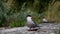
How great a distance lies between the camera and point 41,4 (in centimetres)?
1409

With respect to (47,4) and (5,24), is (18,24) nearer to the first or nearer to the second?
(5,24)

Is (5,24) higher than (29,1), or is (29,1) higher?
(29,1)

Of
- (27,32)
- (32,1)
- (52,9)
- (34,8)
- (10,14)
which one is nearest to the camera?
(27,32)

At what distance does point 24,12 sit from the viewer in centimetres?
1120

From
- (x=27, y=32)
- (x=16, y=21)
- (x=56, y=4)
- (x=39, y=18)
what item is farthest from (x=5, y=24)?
(x=56, y=4)

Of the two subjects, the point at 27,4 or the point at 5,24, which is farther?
the point at 27,4

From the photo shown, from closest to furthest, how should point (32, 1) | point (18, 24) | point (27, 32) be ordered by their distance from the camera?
point (27, 32), point (18, 24), point (32, 1)

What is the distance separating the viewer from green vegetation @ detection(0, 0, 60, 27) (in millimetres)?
10234

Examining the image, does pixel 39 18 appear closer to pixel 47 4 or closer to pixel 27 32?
pixel 47 4

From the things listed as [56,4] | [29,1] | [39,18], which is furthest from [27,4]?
[39,18]

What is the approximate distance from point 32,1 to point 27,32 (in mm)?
7011

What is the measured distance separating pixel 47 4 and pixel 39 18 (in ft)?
9.58

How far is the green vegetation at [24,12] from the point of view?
10.2m

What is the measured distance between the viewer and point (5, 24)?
1023 cm
